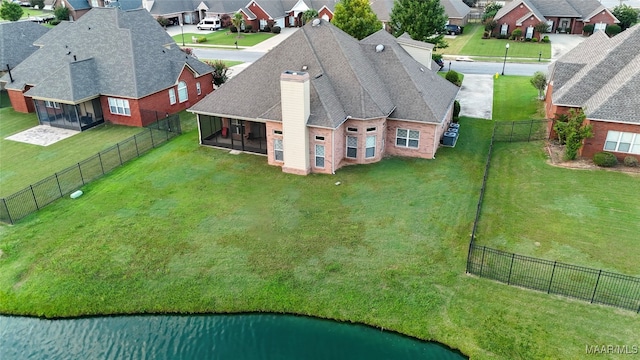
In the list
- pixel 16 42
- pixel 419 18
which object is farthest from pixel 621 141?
pixel 16 42

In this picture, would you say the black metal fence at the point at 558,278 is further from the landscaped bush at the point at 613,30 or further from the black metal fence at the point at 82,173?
the landscaped bush at the point at 613,30

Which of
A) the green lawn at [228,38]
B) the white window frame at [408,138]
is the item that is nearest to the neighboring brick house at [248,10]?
the green lawn at [228,38]

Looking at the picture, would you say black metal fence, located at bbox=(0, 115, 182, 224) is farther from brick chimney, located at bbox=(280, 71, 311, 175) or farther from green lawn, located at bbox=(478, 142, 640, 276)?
green lawn, located at bbox=(478, 142, 640, 276)

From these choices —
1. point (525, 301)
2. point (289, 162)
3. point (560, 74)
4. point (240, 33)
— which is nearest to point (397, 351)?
point (525, 301)

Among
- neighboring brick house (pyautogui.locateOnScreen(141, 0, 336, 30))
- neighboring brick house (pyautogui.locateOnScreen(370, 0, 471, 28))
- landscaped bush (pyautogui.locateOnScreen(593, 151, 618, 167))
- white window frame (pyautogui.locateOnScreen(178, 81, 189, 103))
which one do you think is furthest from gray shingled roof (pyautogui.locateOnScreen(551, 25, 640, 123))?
neighboring brick house (pyautogui.locateOnScreen(141, 0, 336, 30))

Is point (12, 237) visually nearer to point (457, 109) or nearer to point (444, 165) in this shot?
point (444, 165)
